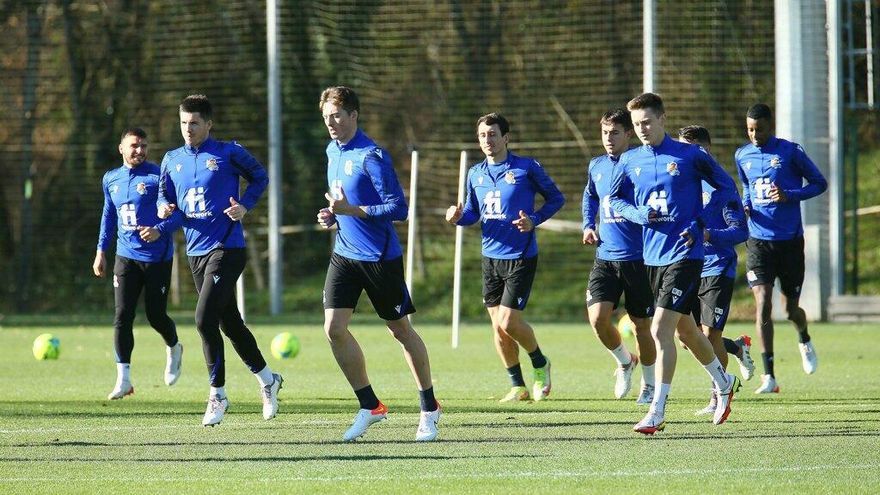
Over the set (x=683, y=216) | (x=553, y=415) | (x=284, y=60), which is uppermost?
Result: (x=284, y=60)

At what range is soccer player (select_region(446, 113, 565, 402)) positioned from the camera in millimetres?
11312

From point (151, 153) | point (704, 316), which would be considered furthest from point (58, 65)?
point (704, 316)

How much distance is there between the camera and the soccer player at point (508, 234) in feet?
37.1

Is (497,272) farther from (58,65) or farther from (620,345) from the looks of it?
(58,65)

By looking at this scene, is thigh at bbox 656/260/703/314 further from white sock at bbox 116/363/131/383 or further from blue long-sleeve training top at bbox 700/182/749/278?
white sock at bbox 116/363/131/383

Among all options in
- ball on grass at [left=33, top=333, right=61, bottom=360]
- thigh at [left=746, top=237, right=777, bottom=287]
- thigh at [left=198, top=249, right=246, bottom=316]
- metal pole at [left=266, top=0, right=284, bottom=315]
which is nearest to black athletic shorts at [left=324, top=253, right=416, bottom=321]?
thigh at [left=198, top=249, right=246, bottom=316]

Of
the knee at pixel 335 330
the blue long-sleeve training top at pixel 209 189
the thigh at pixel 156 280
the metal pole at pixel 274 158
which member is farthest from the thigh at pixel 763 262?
the metal pole at pixel 274 158

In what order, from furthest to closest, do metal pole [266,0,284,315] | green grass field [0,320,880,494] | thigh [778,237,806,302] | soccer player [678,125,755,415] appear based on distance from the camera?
metal pole [266,0,284,315] < thigh [778,237,806,302] < soccer player [678,125,755,415] < green grass field [0,320,880,494]

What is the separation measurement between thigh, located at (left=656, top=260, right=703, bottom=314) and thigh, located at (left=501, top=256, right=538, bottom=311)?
253 cm

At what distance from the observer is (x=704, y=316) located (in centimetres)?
1082

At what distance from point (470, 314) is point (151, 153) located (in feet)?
24.3

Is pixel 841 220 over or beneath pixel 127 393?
over

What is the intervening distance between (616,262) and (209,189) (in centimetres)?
326

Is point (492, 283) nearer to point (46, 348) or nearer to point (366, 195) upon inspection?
point (366, 195)
